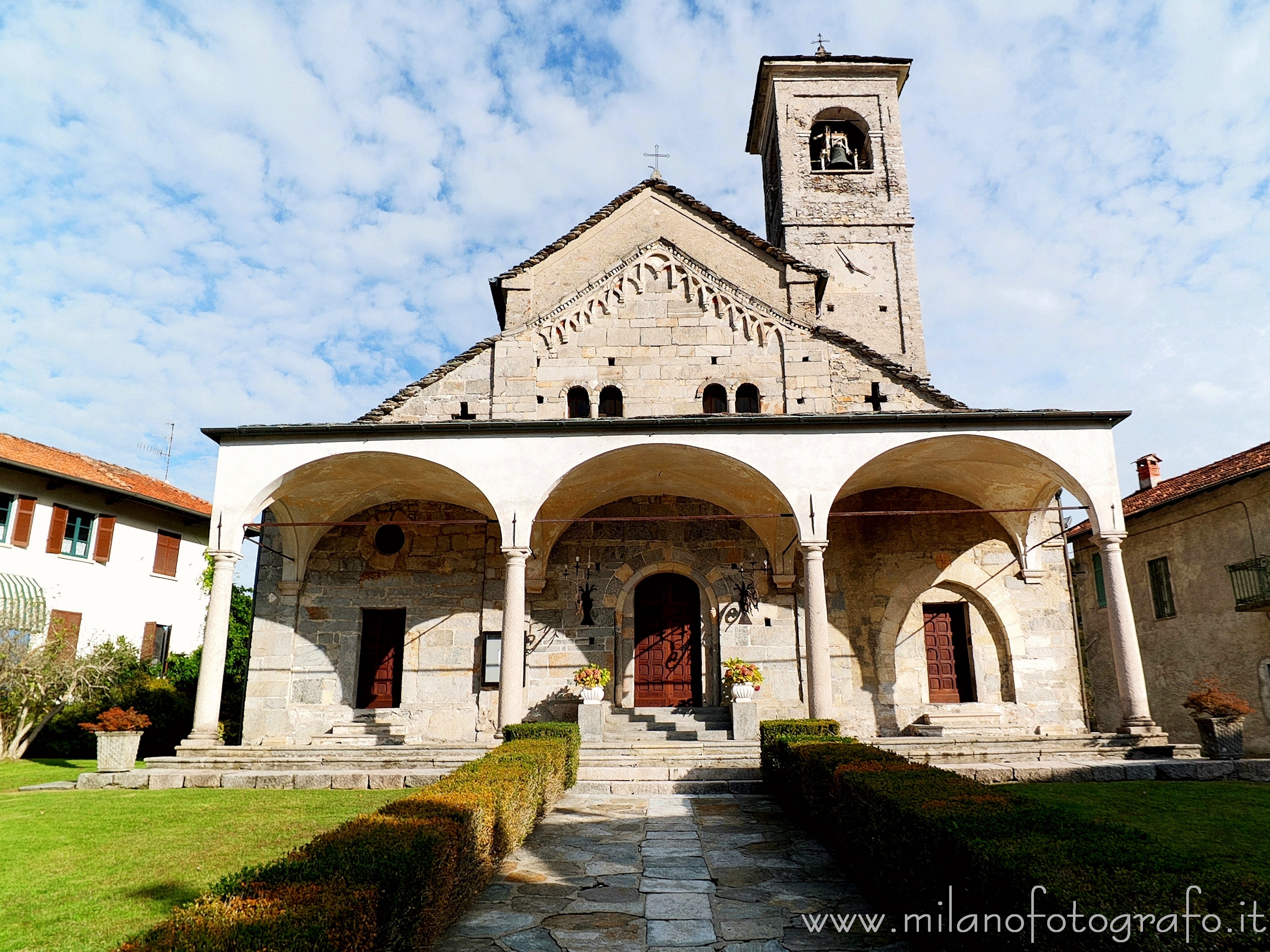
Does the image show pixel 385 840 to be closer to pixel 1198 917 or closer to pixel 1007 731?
pixel 1198 917

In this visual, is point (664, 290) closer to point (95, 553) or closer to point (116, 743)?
point (116, 743)

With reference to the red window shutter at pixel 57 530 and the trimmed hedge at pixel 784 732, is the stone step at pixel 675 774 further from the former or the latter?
the red window shutter at pixel 57 530

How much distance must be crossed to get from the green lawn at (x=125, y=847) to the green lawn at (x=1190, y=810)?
5.39 m

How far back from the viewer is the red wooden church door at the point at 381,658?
15117 millimetres

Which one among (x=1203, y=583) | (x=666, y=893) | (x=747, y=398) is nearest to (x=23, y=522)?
(x=747, y=398)

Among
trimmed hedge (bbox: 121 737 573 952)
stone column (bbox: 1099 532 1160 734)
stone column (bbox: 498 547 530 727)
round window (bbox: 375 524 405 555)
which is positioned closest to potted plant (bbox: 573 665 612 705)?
stone column (bbox: 498 547 530 727)

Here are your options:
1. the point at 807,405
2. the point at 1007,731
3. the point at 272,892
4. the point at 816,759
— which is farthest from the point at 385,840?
the point at 1007,731

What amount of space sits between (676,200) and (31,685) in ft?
50.8

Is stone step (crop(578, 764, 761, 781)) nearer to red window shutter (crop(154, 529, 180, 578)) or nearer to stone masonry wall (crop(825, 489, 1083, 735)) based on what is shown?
stone masonry wall (crop(825, 489, 1083, 735))

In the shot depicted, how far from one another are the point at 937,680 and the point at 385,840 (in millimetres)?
13228

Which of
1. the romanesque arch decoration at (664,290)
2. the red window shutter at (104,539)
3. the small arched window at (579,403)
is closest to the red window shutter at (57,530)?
the red window shutter at (104,539)

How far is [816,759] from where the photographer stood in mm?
7258

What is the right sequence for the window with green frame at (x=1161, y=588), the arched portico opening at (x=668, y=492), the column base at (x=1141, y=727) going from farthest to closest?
the window with green frame at (x=1161, y=588)
the arched portico opening at (x=668, y=492)
the column base at (x=1141, y=727)

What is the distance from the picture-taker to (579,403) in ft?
50.7
